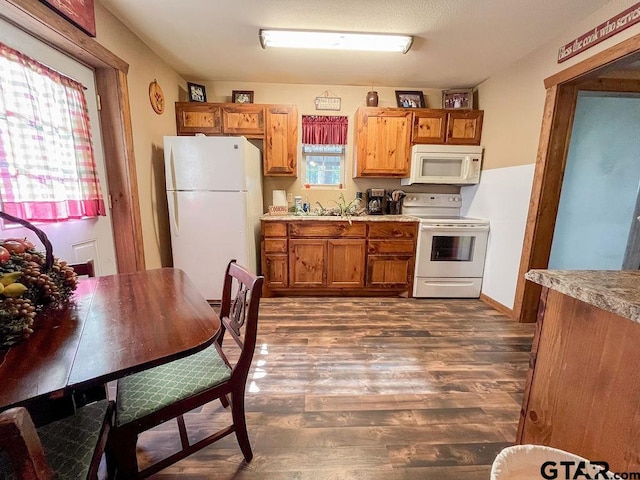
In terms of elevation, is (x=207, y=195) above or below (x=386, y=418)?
above

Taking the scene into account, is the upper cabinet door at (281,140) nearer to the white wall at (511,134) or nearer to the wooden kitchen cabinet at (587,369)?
the white wall at (511,134)

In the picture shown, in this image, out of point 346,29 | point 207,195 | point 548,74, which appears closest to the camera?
point 346,29

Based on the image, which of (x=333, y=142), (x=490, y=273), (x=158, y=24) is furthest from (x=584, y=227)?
(x=158, y=24)

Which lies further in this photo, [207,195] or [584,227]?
[584,227]

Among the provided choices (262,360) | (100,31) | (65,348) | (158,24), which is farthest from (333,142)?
(65,348)

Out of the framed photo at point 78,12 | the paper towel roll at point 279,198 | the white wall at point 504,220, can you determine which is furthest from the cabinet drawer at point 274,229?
the white wall at point 504,220

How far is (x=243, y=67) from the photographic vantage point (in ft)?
9.12

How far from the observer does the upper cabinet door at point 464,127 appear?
9.93 feet

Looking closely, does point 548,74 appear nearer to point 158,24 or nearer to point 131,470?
point 158,24

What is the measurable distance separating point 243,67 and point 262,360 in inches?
111

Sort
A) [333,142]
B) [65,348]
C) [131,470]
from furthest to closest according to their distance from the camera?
[333,142] < [131,470] < [65,348]

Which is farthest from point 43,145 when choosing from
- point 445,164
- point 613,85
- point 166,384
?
point 613,85

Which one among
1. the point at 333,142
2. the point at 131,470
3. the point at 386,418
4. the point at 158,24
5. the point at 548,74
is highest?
the point at 158,24

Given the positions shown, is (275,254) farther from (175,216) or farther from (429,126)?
(429,126)
